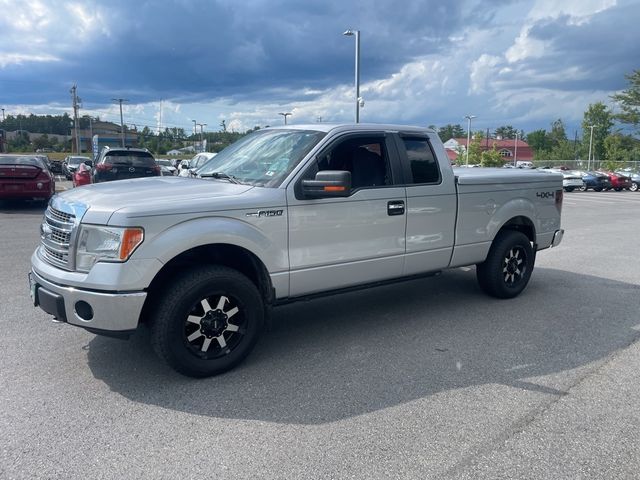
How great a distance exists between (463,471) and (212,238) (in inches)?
88.8

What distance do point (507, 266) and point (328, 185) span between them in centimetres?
314

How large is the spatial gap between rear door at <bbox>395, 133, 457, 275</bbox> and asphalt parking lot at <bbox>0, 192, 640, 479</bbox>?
0.68m

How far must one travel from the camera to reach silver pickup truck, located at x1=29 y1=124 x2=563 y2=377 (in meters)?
3.60

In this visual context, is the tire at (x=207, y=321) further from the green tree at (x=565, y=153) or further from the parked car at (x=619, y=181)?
the green tree at (x=565, y=153)

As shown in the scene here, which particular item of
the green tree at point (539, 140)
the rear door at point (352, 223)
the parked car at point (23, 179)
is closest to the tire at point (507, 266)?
the rear door at point (352, 223)

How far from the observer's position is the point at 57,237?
3.88 meters

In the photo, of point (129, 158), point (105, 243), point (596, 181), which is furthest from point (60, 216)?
point (596, 181)

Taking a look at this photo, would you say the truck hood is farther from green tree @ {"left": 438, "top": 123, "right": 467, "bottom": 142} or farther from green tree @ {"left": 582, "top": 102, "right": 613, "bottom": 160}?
green tree @ {"left": 438, "top": 123, "right": 467, "bottom": 142}

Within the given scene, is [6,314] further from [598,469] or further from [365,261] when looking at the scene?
[598,469]

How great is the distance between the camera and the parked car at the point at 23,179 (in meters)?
13.9

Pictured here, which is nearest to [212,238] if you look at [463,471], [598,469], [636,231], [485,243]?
[463,471]

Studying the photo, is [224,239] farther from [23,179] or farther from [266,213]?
Result: [23,179]

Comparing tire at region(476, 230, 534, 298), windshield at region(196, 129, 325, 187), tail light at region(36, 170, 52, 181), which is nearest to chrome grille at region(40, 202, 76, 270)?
windshield at region(196, 129, 325, 187)

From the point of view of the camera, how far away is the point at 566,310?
A: 5.89 metres
